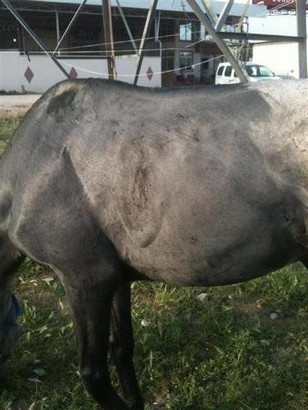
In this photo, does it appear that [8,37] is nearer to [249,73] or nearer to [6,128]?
[249,73]

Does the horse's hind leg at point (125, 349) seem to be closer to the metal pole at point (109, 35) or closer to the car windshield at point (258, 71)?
the metal pole at point (109, 35)

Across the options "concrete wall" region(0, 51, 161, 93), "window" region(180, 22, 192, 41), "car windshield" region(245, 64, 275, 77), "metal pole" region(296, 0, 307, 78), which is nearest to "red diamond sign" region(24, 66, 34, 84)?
"concrete wall" region(0, 51, 161, 93)

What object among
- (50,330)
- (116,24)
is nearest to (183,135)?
(50,330)

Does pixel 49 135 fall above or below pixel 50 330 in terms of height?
above

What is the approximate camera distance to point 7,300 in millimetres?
2986

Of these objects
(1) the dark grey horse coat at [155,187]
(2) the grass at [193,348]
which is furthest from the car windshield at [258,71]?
(1) the dark grey horse coat at [155,187]

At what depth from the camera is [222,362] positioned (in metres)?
3.45

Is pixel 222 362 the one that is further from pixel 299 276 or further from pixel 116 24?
pixel 116 24

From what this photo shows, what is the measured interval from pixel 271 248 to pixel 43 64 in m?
28.3

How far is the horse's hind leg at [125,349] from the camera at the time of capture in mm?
2969

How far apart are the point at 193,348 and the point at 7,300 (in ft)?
4.17

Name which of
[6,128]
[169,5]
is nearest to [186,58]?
[169,5]

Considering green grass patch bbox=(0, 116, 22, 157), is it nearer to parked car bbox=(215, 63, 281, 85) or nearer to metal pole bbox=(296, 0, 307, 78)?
metal pole bbox=(296, 0, 307, 78)

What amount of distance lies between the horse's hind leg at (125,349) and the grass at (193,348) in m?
0.15
